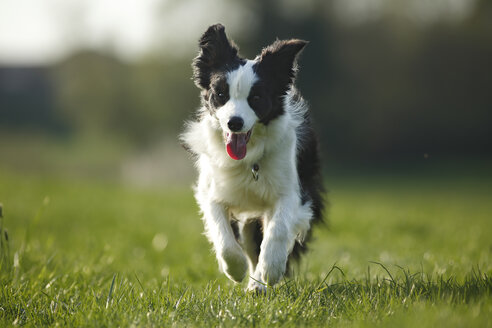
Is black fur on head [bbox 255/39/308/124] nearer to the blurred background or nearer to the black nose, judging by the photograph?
the black nose

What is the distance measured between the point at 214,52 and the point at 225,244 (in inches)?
64.6

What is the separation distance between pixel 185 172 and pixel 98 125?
32.0ft

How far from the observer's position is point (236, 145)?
437 centimetres

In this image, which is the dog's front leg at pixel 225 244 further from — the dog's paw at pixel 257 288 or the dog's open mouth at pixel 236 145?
the dog's open mouth at pixel 236 145

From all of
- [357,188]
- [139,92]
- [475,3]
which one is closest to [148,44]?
[139,92]

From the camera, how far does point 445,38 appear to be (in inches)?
1067

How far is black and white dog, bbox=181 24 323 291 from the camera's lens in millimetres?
4289

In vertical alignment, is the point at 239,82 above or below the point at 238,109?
above

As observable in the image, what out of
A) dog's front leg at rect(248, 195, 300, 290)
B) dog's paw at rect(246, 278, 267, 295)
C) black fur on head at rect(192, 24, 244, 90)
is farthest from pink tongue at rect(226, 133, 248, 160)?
dog's paw at rect(246, 278, 267, 295)

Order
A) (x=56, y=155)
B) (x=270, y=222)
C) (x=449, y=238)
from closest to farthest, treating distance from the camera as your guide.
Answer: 1. (x=270, y=222)
2. (x=449, y=238)
3. (x=56, y=155)

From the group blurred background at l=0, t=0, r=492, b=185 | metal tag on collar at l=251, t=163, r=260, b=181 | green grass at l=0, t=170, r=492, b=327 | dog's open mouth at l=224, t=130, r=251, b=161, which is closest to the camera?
green grass at l=0, t=170, r=492, b=327

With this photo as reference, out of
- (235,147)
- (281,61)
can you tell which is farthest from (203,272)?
(281,61)

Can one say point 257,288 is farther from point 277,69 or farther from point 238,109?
point 277,69

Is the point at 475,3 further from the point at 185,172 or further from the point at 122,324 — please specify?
the point at 122,324
